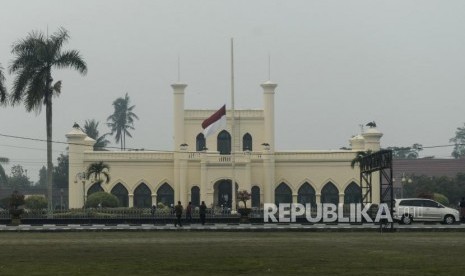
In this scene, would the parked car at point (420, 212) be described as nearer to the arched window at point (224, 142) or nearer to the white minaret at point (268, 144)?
the white minaret at point (268, 144)

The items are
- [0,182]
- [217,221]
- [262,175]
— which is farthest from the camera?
[0,182]

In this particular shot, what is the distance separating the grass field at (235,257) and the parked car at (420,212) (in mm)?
17351

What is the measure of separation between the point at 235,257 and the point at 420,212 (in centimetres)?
2797

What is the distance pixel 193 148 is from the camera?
3369 inches

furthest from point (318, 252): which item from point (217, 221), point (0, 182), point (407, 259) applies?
point (0, 182)

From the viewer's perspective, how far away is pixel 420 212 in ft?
169

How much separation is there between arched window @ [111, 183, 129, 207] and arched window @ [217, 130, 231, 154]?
861cm

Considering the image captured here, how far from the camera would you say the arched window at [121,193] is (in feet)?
273

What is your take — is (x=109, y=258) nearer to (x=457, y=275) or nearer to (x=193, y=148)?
(x=457, y=275)

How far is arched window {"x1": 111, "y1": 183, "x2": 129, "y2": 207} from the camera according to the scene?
8319cm

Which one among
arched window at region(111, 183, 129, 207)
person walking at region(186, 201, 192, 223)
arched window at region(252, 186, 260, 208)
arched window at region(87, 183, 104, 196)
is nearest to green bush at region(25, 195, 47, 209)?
arched window at region(87, 183, 104, 196)

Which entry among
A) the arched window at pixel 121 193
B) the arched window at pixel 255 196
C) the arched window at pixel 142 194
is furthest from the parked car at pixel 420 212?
the arched window at pixel 121 193

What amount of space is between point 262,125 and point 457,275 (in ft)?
218

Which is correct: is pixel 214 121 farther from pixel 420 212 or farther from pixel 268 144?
pixel 420 212
